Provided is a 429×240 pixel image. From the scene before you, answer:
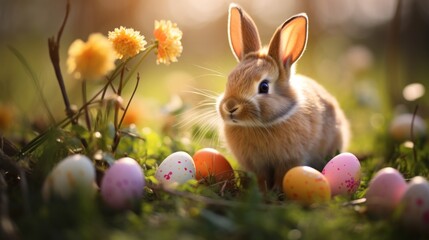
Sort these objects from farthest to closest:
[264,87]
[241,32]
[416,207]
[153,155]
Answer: [241,32]
[153,155]
[264,87]
[416,207]

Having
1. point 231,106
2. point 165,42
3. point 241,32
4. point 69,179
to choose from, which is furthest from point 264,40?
point 69,179

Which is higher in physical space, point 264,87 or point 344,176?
point 264,87

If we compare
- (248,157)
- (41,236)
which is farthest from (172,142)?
(41,236)

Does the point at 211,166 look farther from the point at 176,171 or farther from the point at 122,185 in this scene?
the point at 122,185

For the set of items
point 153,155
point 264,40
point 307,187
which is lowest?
point 307,187

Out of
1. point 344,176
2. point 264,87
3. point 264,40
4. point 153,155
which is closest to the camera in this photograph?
point 344,176

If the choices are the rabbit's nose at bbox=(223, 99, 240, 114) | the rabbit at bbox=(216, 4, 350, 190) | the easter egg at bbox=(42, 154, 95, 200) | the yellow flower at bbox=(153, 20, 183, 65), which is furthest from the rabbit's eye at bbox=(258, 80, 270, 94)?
the easter egg at bbox=(42, 154, 95, 200)

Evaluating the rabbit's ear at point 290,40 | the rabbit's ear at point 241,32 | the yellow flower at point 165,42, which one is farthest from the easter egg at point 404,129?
the yellow flower at point 165,42
